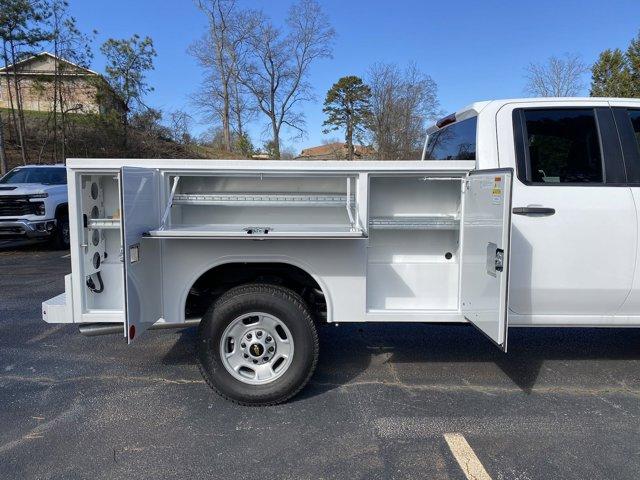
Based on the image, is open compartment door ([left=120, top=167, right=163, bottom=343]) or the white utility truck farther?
the white utility truck

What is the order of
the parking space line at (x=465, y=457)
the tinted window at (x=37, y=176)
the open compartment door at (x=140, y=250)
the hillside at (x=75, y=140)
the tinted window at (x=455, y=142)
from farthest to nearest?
the hillside at (x=75, y=140), the tinted window at (x=37, y=176), the tinted window at (x=455, y=142), the open compartment door at (x=140, y=250), the parking space line at (x=465, y=457)

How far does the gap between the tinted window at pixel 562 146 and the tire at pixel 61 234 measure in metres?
10.9

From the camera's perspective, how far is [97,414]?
338 cm

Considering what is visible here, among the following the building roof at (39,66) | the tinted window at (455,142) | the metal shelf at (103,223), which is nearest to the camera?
the metal shelf at (103,223)

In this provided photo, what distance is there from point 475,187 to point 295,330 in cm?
163

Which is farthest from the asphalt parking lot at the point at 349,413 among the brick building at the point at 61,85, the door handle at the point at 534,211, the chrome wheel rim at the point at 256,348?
the brick building at the point at 61,85

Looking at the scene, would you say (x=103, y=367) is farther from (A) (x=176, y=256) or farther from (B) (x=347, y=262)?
(B) (x=347, y=262)

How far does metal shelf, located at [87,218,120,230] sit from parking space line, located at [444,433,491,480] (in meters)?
2.69

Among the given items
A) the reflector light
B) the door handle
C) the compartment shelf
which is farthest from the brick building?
the door handle

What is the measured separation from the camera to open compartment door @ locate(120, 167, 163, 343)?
9.48 feet

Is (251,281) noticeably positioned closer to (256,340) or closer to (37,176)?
(256,340)

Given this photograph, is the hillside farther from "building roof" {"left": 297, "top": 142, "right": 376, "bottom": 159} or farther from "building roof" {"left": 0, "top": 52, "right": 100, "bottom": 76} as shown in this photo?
"building roof" {"left": 297, "top": 142, "right": 376, "bottom": 159}

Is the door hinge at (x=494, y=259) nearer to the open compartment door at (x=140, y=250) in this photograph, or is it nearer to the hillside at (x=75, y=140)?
the open compartment door at (x=140, y=250)

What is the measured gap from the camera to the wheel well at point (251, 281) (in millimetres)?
3649
